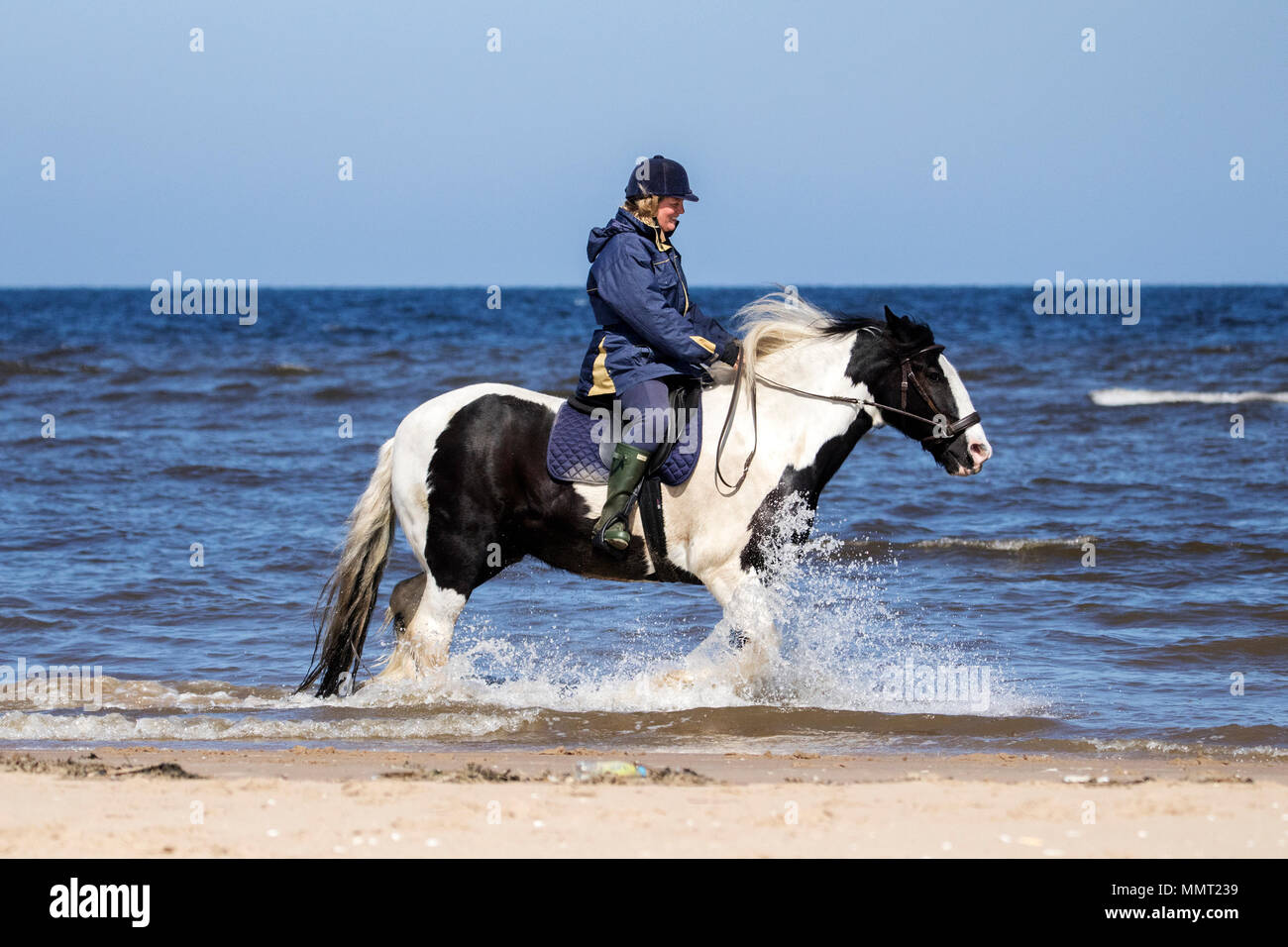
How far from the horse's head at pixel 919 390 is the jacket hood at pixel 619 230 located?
3.63 ft

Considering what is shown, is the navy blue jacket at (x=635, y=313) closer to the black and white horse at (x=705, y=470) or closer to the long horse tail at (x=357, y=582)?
the black and white horse at (x=705, y=470)

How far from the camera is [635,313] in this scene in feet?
20.1

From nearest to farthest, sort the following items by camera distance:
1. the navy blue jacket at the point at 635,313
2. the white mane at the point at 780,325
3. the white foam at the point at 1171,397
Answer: the navy blue jacket at the point at 635,313
the white mane at the point at 780,325
the white foam at the point at 1171,397

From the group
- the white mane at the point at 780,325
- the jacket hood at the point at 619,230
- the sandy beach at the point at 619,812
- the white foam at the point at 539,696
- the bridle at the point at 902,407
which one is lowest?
the white foam at the point at 539,696

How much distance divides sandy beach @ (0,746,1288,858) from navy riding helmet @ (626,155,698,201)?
101 inches

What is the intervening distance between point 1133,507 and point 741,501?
7431mm

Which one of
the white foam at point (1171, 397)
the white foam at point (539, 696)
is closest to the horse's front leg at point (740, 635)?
the white foam at point (539, 696)

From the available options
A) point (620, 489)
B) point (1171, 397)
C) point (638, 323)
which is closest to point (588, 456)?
point (620, 489)

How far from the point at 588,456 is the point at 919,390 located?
5.13 ft

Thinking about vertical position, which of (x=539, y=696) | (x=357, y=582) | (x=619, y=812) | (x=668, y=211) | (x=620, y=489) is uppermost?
(x=668, y=211)

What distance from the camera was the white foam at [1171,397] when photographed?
21.3 m

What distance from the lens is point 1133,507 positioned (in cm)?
1262

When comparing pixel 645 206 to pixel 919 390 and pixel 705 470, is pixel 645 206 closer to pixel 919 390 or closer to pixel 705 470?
pixel 705 470
